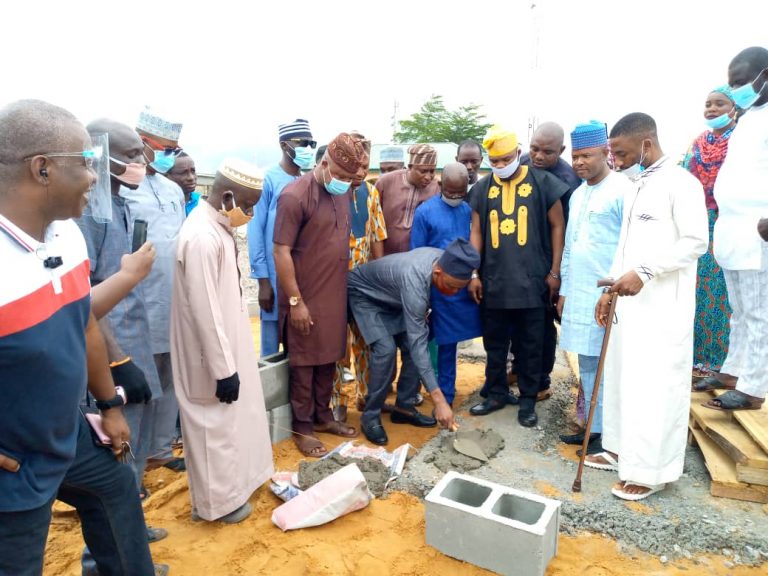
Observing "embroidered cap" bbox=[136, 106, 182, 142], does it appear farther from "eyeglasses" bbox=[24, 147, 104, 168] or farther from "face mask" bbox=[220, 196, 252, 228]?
"eyeglasses" bbox=[24, 147, 104, 168]

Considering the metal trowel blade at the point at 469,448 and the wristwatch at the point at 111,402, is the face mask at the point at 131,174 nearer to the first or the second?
the wristwatch at the point at 111,402

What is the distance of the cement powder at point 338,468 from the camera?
3.23 m

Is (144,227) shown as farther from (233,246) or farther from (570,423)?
(570,423)

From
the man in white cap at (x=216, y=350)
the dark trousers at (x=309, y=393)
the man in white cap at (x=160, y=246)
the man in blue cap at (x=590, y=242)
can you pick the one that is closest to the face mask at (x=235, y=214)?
the man in white cap at (x=216, y=350)

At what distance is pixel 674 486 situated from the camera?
127 inches

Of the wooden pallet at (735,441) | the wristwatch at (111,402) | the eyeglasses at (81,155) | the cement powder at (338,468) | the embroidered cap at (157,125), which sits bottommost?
the cement powder at (338,468)

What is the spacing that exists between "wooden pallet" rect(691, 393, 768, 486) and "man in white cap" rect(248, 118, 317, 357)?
10.0 ft

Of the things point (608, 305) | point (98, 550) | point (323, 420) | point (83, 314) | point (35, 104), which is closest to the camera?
point (35, 104)

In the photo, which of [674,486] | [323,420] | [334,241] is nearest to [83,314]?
[334,241]

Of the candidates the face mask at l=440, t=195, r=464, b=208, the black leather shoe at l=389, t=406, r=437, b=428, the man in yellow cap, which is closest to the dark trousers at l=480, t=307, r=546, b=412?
the man in yellow cap

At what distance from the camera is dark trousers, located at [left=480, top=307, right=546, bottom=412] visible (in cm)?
405

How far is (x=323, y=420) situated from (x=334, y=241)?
1.38 m

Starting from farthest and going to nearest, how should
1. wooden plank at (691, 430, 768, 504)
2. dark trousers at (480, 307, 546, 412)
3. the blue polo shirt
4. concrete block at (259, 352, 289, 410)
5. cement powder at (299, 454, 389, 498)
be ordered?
dark trousers at (480, 307, 546, 412) → concrete block at (259, 352, 289, 410) → cement powder at (299, 454, 389, 498) → wooden plank at (691, 430, 768, 504) → the blue polo shirt

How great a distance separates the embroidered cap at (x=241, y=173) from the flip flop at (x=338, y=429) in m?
2.01
